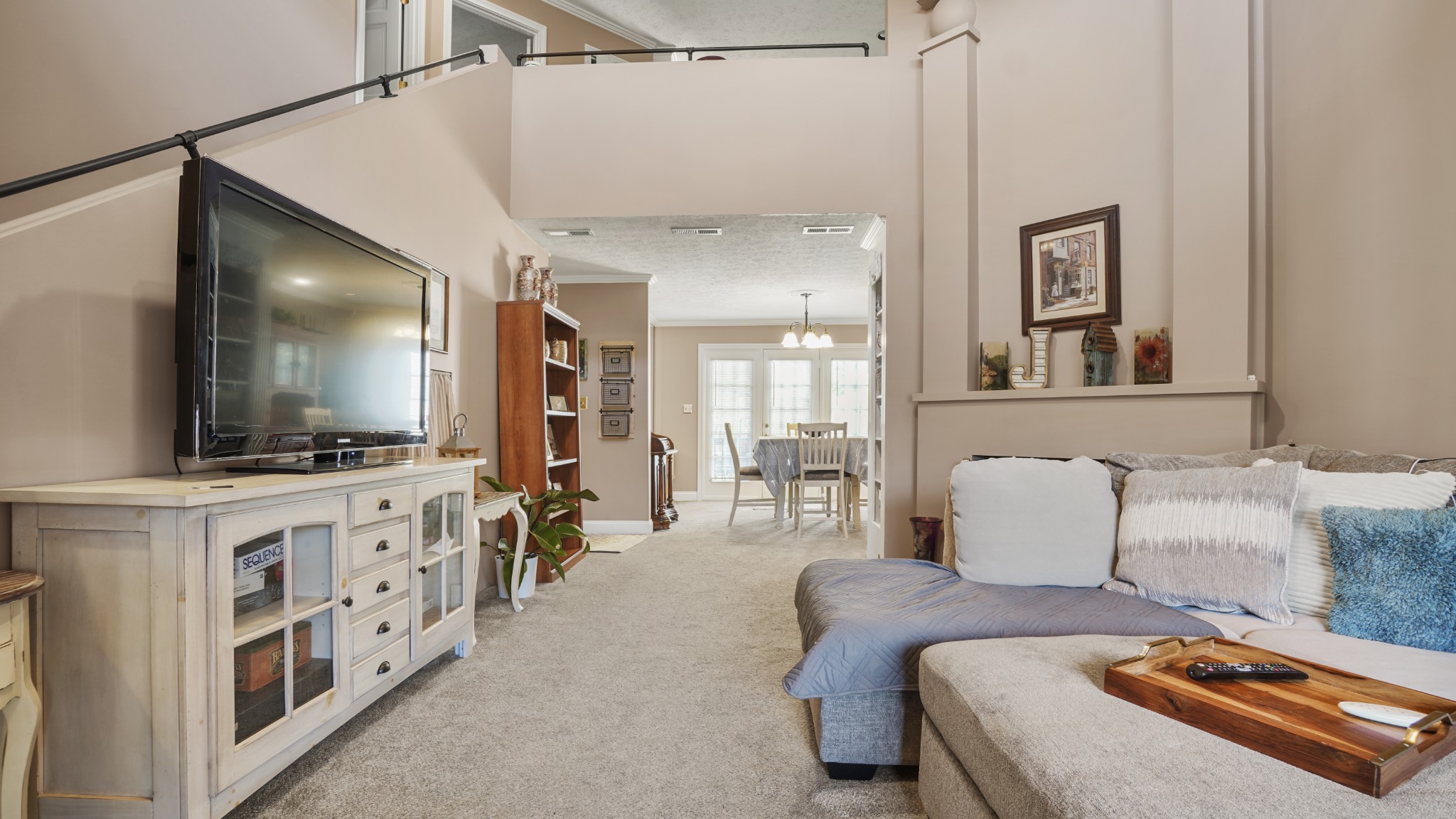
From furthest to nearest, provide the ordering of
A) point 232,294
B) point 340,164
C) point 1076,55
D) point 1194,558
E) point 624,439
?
point 624,439 → point 1076,55 → point 340,164 → point 1194,558 → point 232,294

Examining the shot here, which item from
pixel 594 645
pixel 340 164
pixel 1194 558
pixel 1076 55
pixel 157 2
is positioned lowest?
pixel 594 645

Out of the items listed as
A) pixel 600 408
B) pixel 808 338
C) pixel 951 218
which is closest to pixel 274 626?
pixel 951 218

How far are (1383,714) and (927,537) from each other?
2231 millimetres

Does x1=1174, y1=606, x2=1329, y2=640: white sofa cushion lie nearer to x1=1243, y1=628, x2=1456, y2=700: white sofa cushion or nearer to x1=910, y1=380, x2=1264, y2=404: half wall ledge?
x1=1243, y1=628, x2=1456, y2=700: white sofa cushion

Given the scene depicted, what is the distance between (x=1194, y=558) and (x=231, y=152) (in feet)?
9.70

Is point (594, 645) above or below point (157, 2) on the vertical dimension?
below

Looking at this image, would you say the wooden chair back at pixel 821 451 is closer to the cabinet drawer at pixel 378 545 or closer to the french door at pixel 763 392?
the french door at pixel 763 392

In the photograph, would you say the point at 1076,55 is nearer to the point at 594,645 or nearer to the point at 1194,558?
the point at 1194,558

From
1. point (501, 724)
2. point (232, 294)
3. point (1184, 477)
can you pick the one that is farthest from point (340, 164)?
point (1184, 477)

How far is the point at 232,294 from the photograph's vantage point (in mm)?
1704

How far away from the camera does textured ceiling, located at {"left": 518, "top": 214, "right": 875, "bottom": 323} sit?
14.6 feet

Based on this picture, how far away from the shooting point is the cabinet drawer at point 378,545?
1.96m

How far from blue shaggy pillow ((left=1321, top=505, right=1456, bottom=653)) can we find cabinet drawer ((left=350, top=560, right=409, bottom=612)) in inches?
97.6

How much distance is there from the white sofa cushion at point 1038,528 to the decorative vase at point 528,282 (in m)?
3.09
